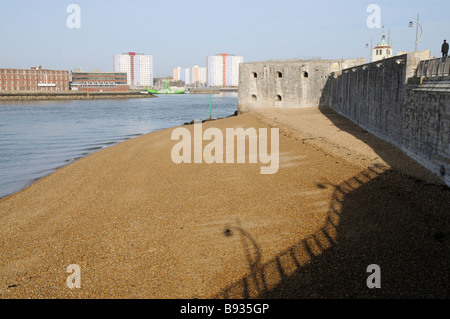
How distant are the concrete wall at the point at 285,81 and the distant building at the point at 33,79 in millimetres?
103880

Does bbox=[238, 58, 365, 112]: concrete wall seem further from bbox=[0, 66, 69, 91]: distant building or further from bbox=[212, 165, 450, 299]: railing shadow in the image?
bbox=[0, 66, 69, 91]: distant building

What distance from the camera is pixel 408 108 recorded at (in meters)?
14.4

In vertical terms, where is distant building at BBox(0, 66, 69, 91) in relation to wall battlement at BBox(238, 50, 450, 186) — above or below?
above

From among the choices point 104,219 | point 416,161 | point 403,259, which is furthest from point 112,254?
point 416,161

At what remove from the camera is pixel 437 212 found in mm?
9609

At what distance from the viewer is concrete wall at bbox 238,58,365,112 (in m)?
36.8

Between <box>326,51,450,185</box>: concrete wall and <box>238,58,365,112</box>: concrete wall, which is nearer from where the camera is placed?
<box>326,51,450,185</box>: concrete wall

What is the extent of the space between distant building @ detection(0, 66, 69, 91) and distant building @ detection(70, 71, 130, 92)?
424cm

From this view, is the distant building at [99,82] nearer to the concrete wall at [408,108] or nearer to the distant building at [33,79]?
the distant building at [33,79]

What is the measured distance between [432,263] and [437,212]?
256 centimetres
